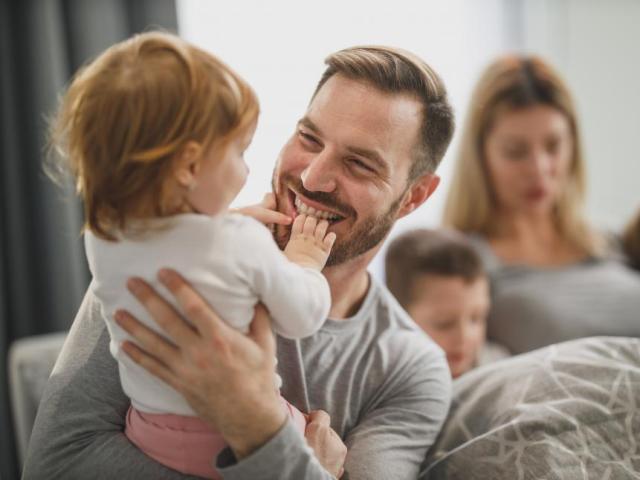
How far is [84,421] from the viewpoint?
3.21 ft

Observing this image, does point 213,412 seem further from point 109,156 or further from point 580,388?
point 580,388

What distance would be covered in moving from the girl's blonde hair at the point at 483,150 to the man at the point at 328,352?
1.11 metres

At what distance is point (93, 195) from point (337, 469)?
52cm

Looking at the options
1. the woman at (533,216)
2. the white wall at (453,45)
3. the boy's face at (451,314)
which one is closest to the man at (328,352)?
the white wall at (453,45)

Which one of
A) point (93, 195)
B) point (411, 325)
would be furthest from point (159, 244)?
point (411, 325)

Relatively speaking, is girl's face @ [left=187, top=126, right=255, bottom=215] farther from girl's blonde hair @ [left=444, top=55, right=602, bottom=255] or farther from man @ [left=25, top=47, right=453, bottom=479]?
girl's blonde hair @ [left=444, top=55, right=602, bottom=255]

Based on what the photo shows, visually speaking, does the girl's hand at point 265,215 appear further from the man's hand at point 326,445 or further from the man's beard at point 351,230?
the man's hand at point 326,445

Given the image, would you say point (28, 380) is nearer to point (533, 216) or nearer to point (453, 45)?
point (533, 216)

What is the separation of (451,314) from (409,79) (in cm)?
83

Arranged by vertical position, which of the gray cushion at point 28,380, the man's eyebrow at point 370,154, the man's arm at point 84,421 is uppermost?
the man's eyebrow at point 370,154

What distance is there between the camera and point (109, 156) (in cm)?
77

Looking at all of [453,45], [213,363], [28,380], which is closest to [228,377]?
[213,363]

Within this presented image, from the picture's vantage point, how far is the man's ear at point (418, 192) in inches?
46.2

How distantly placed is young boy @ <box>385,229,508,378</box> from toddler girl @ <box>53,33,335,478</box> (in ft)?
3.07
